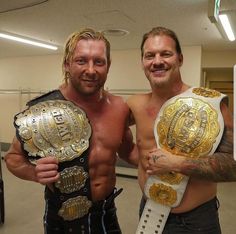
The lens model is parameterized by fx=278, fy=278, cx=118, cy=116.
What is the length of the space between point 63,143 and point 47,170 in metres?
Answer: 0.15

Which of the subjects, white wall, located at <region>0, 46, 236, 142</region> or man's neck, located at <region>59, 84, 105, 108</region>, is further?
white wall, located at <region>0, 46, 236, 142</region>

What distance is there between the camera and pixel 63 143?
127 cm

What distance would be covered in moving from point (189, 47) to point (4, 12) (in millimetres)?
3377

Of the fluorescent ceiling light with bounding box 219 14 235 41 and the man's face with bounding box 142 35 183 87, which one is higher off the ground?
the fluorescent ceiling light with bounding box 219 14 235 41

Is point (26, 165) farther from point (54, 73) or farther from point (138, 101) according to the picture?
point (54, 73)

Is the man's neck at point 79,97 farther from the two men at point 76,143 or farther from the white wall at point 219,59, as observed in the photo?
the white wall at point 219,59

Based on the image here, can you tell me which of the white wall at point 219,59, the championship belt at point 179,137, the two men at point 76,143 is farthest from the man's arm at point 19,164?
the white wall at point 219,59

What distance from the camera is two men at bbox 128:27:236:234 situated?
1.29 m

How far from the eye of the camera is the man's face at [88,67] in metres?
1.37

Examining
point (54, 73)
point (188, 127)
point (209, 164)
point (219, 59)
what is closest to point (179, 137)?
point (188, 127)

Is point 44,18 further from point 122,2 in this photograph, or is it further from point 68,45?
point 68,45

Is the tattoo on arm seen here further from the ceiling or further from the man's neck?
the ceiling

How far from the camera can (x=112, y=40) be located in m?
4.91

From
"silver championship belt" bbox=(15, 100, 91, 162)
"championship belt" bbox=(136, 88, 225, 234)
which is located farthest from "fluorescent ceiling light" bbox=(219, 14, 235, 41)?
"silver championship belt" bbox=(15, 100, 91, 162)
